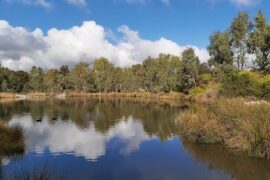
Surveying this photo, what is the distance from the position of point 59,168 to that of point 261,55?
6568 centimetres

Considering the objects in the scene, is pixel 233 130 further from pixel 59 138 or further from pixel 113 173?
pixel 59 138

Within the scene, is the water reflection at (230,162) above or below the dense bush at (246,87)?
below

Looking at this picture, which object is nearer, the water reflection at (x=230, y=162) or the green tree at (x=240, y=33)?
the water reflection at (x=230, y=162)

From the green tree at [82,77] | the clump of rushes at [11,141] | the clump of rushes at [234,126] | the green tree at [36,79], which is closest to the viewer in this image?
the clump of rushes at [234,126]

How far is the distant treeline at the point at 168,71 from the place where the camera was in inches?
3004

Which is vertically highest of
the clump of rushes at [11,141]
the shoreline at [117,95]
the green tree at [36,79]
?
the green tree at [36,79]

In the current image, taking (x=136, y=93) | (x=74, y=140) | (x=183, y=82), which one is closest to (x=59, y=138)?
(x=74, y=140)

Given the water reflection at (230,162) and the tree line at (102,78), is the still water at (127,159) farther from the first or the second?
the tree line at (102,78)

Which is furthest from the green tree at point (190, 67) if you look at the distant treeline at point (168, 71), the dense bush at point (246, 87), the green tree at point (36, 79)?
the green tree at point (36, 79)

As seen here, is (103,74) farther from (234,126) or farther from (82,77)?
(234,126)

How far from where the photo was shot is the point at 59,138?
31.2m

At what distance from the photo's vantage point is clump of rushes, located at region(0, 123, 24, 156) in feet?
73.3

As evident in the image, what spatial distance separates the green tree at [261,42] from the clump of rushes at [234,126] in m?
48.0

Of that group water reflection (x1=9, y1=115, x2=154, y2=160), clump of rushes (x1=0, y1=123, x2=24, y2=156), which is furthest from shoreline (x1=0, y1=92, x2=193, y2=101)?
clump of rushes (x1=0, y1=123, x2=24, y2=156)
